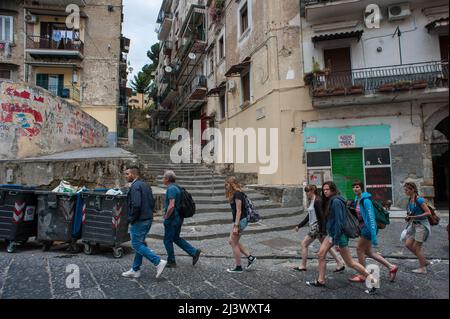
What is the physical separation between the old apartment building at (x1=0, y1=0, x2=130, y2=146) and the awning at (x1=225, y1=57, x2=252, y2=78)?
1110 centimetres

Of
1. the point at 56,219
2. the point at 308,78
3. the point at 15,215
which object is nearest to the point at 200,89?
the point at 308,78

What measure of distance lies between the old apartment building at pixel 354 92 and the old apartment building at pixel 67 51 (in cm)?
1343

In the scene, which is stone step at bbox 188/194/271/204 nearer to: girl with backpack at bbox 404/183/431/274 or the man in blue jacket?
the man in blue jacket

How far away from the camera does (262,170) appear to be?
1309cm

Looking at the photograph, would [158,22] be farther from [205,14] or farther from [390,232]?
[390,232]

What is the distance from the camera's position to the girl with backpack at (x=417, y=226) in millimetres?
4852

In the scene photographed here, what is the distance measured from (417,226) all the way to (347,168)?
270 inches

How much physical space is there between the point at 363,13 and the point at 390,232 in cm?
846

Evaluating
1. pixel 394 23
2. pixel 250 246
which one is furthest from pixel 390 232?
pixel 394 23

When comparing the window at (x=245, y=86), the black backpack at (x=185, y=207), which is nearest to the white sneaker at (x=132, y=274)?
the black backpack at (x=185, y=207)

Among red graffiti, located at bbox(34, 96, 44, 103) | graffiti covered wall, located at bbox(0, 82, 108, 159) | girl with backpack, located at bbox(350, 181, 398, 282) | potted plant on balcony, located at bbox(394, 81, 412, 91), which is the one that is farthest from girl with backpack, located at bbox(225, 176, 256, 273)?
red graffiti, located at bbox(34, 96, 44, 103)

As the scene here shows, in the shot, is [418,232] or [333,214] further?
[418,232]

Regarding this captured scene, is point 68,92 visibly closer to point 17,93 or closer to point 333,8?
point 17,93

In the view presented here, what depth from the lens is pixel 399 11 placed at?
11289 mm
